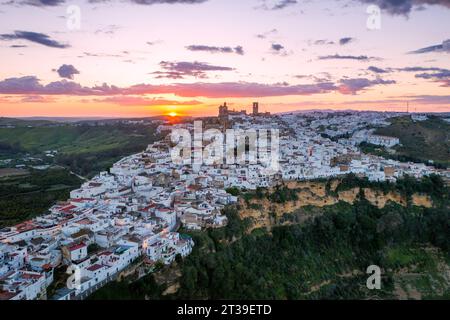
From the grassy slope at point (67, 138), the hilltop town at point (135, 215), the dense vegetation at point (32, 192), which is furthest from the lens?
the grassy slope at point (67, 138)

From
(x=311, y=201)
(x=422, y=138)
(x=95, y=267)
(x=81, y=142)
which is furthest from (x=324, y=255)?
(x=81, y=142)

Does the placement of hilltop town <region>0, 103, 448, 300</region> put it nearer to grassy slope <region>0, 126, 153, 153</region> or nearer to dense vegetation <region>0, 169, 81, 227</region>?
dense vegetation <region>0, 169, 81, 227</region>

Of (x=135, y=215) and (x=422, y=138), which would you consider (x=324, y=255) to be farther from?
(x=422, y=138)

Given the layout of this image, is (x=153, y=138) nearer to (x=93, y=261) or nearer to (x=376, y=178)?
(x=376, y=178)

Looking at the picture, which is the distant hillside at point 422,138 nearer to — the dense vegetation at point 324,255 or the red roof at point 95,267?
the dense vegetation at point 324,255

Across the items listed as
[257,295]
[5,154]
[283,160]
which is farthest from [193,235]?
[5,154]

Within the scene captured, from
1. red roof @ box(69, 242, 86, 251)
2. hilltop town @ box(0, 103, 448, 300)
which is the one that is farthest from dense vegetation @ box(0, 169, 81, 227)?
red roof @ box(69, 242, 86, 251)

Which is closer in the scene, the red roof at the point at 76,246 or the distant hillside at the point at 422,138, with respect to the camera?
the red roof at the point at 76,246

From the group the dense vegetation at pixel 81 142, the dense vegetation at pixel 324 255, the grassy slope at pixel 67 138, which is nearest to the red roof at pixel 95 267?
the dense vegetation at pixel 324 255
